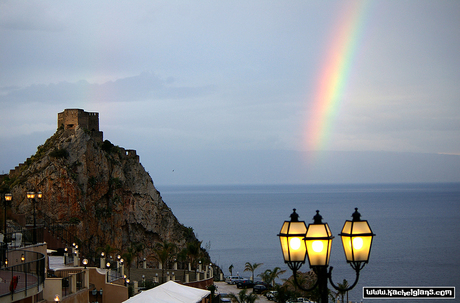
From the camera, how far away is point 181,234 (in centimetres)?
7838

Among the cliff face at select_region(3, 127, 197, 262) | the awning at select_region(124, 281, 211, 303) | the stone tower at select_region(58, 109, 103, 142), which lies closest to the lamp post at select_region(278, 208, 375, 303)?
the awning at select_region(124, 281, 211, 303)

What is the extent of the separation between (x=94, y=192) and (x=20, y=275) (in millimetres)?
50882

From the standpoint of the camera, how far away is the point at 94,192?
65.8 m

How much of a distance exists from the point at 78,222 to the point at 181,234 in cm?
2107

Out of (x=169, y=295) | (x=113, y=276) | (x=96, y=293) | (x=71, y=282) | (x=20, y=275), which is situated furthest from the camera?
(x=113, y=276)

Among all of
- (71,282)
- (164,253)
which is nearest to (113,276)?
(71,282)

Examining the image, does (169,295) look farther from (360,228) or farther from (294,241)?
(360,228)

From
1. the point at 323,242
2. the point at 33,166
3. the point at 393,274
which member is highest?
the point at 33,166

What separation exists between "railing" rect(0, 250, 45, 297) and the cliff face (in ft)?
138

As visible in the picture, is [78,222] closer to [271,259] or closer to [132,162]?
[132,162]

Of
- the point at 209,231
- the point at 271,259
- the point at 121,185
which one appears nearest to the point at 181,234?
the point at 121,185

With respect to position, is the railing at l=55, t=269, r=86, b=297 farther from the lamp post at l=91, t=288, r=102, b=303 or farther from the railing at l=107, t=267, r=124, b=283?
the railing at l=107, t=267, r=124, b=283

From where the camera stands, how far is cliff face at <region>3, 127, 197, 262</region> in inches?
2381

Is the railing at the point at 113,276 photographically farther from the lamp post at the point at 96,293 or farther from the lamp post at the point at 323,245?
the lamp post at the point at 323,245
